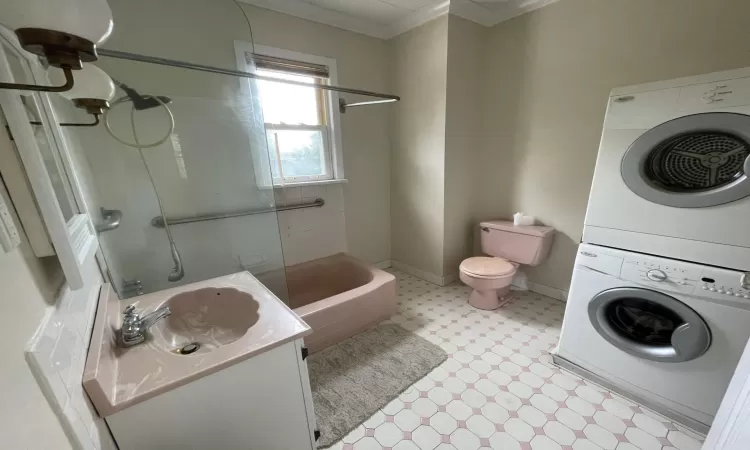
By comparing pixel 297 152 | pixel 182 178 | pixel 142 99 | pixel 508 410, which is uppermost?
pixel 142 99

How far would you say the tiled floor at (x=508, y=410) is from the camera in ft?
4.10

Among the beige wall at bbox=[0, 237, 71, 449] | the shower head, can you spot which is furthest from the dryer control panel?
the shower head

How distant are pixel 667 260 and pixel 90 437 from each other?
79.0 inches

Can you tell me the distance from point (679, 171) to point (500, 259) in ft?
4.06

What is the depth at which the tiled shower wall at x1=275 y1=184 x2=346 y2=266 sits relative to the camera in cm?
236

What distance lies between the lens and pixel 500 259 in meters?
2.32

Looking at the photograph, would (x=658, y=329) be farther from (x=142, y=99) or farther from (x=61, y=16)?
(x=142, y=99)

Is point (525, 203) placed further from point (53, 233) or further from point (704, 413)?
point (53, 233)

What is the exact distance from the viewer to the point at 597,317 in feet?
4.71

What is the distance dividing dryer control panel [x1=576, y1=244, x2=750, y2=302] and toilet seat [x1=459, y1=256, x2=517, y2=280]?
0.67 metres

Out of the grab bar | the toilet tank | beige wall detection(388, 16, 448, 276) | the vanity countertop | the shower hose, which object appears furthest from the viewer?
beige wall detection(388, 16, 448, 276)

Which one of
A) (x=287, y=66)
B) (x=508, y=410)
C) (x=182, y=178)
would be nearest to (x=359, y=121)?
(x=287, y=66)

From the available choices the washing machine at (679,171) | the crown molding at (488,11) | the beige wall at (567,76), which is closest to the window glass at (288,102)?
the crown molding at (488,11)

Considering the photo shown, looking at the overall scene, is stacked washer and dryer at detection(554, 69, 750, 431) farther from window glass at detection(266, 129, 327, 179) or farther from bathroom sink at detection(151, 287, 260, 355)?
window glass at detection(266, 129, 327, 179)
